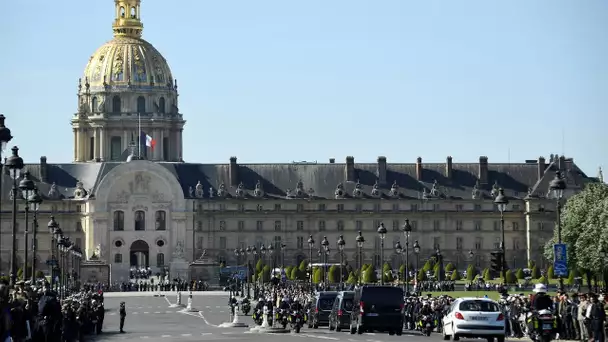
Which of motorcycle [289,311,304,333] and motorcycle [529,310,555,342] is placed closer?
motorcycle [529,310,555,342]

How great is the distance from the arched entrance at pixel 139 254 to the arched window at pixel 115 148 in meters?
30.8

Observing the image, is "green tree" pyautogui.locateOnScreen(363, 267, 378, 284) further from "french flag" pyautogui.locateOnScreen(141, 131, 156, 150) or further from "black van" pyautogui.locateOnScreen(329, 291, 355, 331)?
"black van" pyautogui.locateOnScreen(329, 291, 355, 331)

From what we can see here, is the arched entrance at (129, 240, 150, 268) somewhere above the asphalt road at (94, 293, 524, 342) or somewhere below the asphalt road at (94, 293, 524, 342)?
above

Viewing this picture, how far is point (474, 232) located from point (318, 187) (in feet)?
47.5

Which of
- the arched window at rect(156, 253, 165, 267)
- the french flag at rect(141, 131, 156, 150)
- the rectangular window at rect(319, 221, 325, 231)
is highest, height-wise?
the french flag at rect(141, 131, 156, 150)

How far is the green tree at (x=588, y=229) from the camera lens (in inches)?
3671

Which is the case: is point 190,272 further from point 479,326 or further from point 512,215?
point 479,326

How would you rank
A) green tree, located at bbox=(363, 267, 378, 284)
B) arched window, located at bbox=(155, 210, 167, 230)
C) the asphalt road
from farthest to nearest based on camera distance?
1. arched window, located at bbox=(155, 210, 167, 230)
2. green tree, located at bbox=(363, 267, 378, 284)
3. the asphalt road

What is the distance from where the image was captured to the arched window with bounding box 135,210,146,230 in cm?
16325

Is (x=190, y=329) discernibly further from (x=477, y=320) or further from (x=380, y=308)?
(x=477, y=320)

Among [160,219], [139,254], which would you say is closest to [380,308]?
[160,219]

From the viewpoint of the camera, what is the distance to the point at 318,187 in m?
165

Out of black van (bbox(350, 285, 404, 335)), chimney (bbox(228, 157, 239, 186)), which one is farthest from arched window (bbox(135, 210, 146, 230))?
black van (bbox(350, 285, 404, 335))

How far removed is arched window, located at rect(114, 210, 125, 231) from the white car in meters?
116
